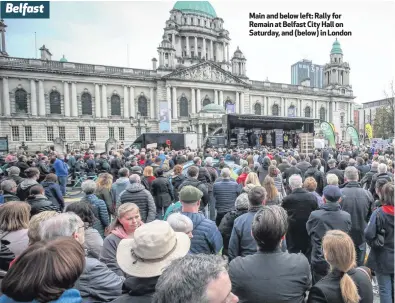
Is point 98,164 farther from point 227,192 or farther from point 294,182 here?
point 294,182

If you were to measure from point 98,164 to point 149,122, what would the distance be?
34.6 m

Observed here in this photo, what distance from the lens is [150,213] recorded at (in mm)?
5309

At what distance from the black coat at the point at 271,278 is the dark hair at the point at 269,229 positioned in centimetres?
8

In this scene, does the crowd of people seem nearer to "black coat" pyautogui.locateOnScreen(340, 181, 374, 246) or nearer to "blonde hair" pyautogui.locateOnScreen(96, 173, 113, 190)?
"black coat" pyautogui.locateOnScreen(340, 181, 374, 246)

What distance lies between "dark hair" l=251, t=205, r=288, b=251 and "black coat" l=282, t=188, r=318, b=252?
2.28m

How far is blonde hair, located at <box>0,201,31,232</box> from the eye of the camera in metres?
3.06

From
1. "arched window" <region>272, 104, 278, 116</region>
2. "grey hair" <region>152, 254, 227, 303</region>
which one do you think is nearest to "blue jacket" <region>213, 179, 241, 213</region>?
"grey hair" <region>152, 254, 227, 303</region>

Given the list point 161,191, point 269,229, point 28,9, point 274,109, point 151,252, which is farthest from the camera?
point 274,109

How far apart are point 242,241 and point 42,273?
95.5 inches

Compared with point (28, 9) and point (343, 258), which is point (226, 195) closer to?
point (343, 258)

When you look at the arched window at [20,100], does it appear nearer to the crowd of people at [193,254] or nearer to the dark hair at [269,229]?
the crowd of people at [193,254]

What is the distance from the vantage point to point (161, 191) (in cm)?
681

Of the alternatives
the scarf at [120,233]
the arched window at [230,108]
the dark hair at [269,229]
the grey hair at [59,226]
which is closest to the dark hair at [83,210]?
the scarf at [120,233]

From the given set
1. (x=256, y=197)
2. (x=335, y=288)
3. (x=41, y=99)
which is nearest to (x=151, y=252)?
(x=335, y=288)
